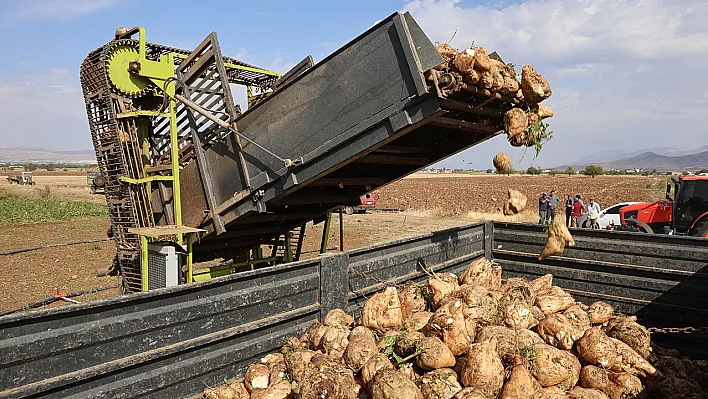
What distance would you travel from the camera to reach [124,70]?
5.35 meters

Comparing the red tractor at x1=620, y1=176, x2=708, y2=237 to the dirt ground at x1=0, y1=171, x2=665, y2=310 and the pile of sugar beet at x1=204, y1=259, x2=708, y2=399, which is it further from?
the pile of sugar beet at x1=204, y1=259, x2=708, y2=399

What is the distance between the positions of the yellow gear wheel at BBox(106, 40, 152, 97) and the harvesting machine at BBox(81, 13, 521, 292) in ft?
0.03

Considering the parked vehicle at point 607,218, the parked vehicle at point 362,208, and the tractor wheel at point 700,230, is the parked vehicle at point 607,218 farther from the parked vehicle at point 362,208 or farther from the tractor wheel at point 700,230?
the parked vehicle at point 362,208

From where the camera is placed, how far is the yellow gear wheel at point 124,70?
207 inches

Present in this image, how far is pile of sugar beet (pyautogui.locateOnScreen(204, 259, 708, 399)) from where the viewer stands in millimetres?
3256

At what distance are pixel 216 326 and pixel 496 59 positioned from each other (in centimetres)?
304

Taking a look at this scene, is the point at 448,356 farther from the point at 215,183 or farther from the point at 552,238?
the point at 215,183

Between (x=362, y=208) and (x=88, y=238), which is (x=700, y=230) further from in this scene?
(x=88, y=238)

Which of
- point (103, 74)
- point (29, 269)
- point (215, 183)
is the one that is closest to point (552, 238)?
point (215, 183)

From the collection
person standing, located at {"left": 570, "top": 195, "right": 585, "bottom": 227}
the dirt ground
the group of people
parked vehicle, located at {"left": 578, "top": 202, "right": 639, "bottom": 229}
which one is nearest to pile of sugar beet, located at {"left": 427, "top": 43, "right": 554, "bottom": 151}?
the dirt ground

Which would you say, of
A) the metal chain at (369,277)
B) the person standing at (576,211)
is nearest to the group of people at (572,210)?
the person standing at (576,211)

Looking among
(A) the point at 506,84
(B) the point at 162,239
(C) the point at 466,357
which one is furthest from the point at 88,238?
(C) the point at 466,357

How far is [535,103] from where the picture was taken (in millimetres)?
4488

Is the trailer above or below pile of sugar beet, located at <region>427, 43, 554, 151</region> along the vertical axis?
below
